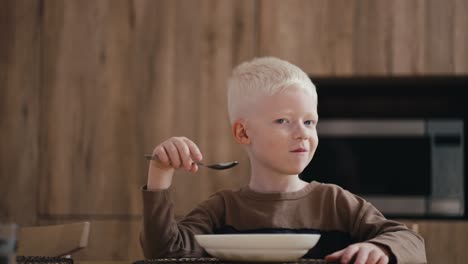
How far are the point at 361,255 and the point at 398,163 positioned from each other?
1958 millimetres

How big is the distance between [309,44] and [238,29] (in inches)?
10.5

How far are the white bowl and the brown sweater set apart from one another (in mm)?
261

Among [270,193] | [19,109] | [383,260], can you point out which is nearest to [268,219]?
[270,193]

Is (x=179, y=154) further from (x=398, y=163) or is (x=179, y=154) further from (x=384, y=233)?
(x=398, y=163)

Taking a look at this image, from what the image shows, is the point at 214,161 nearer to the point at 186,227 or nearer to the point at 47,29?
the point at 47,29

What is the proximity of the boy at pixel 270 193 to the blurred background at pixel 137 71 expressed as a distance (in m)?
1.43

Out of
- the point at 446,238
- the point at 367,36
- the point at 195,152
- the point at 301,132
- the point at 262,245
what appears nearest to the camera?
the point at 262,245

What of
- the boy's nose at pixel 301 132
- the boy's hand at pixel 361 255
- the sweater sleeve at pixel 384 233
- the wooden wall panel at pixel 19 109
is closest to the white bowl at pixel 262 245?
the boy's hand at pixel 361 255

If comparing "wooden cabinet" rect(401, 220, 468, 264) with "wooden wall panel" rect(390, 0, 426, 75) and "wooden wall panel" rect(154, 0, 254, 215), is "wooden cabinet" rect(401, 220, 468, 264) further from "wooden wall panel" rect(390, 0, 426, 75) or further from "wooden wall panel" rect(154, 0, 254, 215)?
"wooden wall panel" rect(154, 0, 254, 215)

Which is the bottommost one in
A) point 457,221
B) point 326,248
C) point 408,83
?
point 457,221

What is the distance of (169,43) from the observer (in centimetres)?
272

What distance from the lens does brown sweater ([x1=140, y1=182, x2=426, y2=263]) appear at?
3.52 feet

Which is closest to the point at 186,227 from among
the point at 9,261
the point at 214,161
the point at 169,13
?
the point at 9,261

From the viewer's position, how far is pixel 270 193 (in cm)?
118
